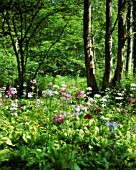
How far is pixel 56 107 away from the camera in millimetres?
6781

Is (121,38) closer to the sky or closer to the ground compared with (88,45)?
closer to the sky

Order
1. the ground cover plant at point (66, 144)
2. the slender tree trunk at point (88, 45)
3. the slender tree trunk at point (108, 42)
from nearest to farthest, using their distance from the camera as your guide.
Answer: the ground cover plant at point (66, 144) → the slender tree trunk at point (88, 45) → the slender tree trunk at point (108, 42)

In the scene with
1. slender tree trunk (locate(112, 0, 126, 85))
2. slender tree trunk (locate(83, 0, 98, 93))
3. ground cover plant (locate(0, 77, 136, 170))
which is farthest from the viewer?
slender tree trunk (locate(112, 0, 126, 85))

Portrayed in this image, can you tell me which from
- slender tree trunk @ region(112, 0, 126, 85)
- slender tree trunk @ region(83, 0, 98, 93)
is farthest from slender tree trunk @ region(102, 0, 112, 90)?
slender tree trunk @ region(83, 0, 98, 93)

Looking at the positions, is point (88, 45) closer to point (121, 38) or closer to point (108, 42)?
point (108, 42)

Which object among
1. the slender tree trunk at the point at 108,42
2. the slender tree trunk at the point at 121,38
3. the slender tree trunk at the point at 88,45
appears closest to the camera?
the slender tree trunk at the point at 88,45

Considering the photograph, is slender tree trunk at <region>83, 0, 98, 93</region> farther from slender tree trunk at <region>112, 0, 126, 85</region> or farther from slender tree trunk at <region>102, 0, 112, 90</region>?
slender tree trunk at <region>112, 0, 126, 85</region>

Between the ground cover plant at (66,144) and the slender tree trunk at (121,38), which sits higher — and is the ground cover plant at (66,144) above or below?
below

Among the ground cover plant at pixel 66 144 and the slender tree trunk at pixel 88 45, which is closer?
the ground cover plant at pixel 66 144

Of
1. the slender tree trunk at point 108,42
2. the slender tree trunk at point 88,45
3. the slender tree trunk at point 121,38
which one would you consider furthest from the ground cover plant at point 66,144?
the slender tree trunk at point 121,38

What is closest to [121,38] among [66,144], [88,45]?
[88,45]

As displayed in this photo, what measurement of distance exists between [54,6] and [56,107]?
14.2 feet

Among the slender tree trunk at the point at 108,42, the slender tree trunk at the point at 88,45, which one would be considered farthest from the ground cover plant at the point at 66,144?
the slender tree trunk at the point at 108,42

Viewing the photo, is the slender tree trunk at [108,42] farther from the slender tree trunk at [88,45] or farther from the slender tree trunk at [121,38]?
the slender tree trunk at [88,45]
